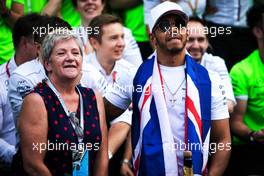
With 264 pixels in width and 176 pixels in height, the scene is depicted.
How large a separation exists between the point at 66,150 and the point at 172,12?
133 centimetres

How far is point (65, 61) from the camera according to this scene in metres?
5.55

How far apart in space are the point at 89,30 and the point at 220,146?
7.74 ft

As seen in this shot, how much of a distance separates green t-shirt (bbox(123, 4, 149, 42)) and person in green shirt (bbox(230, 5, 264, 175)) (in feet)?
4.02

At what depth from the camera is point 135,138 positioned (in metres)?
5.59

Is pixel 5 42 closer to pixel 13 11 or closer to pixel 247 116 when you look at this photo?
pixel 13 11

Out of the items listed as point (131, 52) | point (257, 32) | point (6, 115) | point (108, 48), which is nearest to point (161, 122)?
point (6, 115)

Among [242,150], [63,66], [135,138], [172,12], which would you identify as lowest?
[242,150]

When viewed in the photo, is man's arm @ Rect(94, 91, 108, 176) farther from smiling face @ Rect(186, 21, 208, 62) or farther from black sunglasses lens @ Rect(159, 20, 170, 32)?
smiling face @ Rect(186, 21, 208, 62)

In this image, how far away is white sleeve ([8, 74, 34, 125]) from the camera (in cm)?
597

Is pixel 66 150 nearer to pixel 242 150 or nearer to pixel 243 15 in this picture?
pixel 242 150

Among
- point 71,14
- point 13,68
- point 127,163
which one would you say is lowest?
point 127,163

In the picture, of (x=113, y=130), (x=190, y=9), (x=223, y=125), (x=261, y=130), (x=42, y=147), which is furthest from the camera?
(x=190, y=9)

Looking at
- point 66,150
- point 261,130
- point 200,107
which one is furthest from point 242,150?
point 66,150

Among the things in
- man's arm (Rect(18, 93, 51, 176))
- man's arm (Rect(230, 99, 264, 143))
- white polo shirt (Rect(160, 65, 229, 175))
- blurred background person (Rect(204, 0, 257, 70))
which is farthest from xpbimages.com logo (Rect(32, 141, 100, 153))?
blurred background person (Rect(204, 0, 257, 70))
